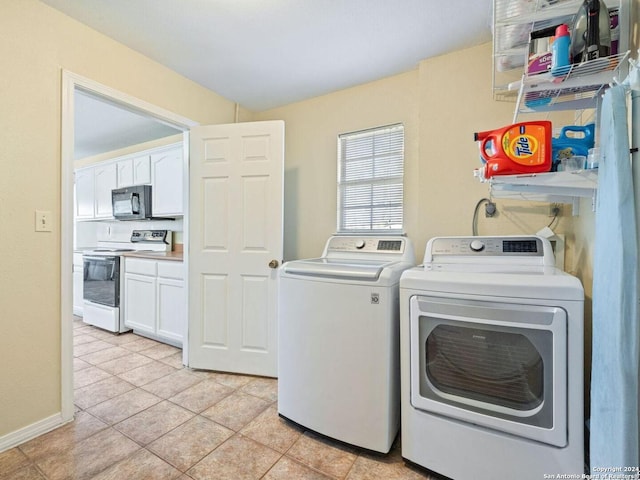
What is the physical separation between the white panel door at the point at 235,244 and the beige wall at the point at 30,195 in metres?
0.88

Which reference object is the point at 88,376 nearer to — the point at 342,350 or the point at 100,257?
the point at 100,257

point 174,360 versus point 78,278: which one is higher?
point 78,278

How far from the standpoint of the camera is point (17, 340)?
156 centimetres

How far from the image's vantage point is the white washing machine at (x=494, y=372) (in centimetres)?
109

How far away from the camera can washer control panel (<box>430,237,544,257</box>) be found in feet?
5.01

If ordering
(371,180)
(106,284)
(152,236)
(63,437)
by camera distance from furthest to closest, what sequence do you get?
(152,236)
(106,284)
(371,180)
(63,437)

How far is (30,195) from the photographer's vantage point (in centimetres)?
160

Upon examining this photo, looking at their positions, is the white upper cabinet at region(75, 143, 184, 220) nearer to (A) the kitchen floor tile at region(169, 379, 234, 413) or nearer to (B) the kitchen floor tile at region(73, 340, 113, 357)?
(B) the kitchen floor tile at region(73, 340, 113, 357)

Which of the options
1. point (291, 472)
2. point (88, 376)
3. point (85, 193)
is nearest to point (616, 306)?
point (291, 472)

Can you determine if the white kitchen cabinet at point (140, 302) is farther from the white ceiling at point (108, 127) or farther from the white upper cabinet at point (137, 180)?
the white ceiling at point (108, 127)

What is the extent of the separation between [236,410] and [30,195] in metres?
1.72

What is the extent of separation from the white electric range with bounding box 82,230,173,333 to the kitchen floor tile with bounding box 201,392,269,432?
81.6 inches

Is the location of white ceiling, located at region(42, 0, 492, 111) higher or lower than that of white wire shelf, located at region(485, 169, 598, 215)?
higher

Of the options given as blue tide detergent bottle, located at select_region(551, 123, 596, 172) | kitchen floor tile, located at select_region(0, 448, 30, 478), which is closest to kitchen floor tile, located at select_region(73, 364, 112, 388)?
kitchen floor tile, located at select_region(0, 448, 30, 478)
